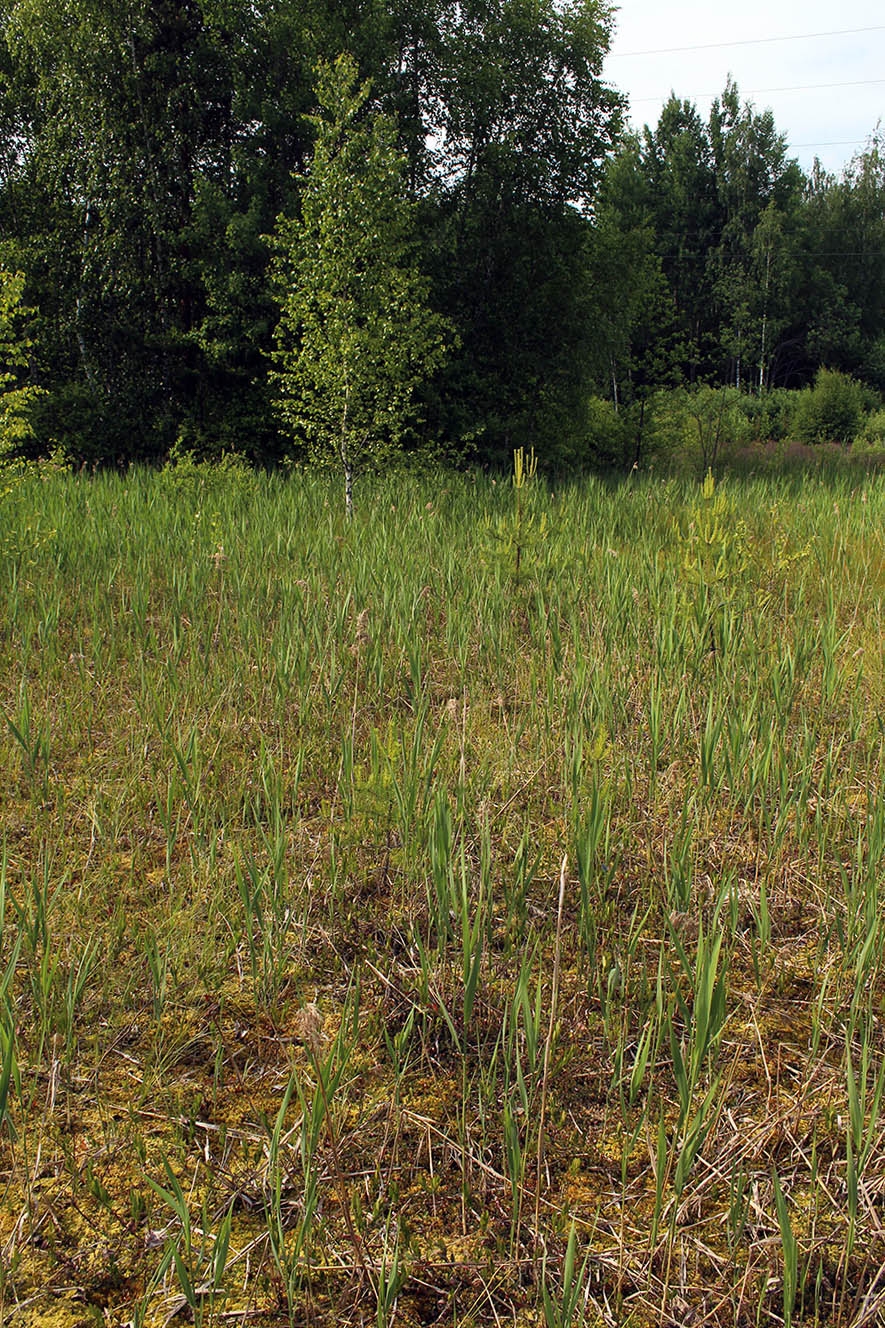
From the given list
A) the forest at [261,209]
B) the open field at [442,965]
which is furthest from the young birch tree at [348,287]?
the forest at [261,209]

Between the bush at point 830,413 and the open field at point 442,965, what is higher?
the bush at point 830,413

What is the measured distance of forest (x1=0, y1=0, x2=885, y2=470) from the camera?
49.6ft

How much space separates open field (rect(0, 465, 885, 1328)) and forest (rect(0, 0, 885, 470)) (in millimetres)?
11912

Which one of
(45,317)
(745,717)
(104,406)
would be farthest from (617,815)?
(45,317)

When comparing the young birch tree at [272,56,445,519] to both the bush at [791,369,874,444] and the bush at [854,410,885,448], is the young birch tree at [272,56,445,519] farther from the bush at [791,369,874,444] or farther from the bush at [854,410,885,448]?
the bush at [791,369,874,444]

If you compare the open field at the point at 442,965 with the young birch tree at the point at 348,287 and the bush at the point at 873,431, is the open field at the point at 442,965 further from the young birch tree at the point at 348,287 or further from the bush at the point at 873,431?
the bush at the point at 873,431

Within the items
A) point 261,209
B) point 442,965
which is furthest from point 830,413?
point 442,965

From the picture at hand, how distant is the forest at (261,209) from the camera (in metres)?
15.1

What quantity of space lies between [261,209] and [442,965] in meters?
16.1

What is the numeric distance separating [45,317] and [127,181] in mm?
2856

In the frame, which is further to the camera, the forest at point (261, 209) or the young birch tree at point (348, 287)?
the forest at point (261, 209)

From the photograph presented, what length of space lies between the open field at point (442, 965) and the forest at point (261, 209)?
469 inches

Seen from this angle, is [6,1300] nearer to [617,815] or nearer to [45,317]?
[617,815]

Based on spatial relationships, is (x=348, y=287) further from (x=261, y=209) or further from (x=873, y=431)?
(x=873, y=431)
